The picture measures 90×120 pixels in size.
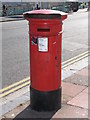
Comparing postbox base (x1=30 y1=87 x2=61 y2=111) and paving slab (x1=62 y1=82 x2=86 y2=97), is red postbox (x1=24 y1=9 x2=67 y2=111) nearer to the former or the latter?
postbox base (x1=30 y1=87 x2=61 y2=111)

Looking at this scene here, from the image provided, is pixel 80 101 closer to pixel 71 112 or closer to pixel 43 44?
pixel 71 112

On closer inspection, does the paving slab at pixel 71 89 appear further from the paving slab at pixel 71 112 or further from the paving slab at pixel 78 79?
the paving slab at pixel 71 112

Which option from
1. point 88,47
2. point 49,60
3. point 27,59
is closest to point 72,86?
point 49,60

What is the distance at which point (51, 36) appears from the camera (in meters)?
3.92

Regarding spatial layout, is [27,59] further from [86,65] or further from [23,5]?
[23,5]

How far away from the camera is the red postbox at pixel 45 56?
385cm

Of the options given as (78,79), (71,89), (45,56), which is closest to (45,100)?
(45,56)

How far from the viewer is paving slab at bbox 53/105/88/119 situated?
4.03 metres

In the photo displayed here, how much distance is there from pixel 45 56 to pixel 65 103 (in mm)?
999

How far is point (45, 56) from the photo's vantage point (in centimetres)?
399

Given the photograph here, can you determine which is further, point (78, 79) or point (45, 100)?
A: point (78, 79)

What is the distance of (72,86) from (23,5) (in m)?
27.5

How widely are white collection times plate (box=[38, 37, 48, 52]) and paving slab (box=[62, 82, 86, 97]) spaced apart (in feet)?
4.22

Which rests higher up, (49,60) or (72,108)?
(49,60)
